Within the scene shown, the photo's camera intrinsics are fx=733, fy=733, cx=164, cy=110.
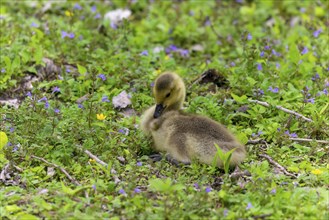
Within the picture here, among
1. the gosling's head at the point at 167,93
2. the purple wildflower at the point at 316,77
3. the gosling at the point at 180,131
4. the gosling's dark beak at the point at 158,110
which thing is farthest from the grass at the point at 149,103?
→ the gosling's head at the point at 167,93

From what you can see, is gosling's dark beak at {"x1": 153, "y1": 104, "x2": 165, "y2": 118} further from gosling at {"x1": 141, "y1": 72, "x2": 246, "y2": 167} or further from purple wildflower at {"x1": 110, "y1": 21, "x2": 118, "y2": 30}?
purple wildflower at {"x1": 110, "y1": 21, "x2": 118, "y2": 30}

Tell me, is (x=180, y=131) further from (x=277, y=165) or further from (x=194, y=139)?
(x=277, y=165)

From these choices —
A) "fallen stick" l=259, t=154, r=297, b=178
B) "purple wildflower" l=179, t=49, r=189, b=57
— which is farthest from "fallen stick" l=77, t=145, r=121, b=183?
"purple wildflower" l=179, t=49, r=189, b=57

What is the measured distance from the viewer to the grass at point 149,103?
17.1 feet

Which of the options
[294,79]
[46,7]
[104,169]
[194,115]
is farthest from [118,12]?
[104,169]

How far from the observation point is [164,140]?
20.5ft

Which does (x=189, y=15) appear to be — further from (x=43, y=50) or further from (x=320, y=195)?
(x=320, y=195)

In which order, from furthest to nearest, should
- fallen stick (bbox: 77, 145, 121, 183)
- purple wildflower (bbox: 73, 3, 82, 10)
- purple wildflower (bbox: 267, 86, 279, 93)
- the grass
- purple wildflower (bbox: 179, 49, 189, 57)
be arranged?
1. purple wildflower (bbox: 73, 3, 82, 10)
2. purple wildflower (bbox: 179, 49, 189, 57)
3. purple wildflower (bbox: 267, 86, 279, 93)
4. fallen stick (bbox: 77, 145, 121, 183)
5. the grass

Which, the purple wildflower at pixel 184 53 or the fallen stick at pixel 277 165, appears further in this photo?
the purple wildflower at pixel 184 53

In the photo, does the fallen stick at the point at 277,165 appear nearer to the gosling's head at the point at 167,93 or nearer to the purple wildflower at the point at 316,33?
the gosling's head at the point at 167,93

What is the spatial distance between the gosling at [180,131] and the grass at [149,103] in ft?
0.38

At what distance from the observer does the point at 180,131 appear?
20.1 feet

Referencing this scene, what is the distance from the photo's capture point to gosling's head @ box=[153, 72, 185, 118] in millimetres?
6562

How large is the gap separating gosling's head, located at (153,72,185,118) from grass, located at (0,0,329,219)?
343mm
